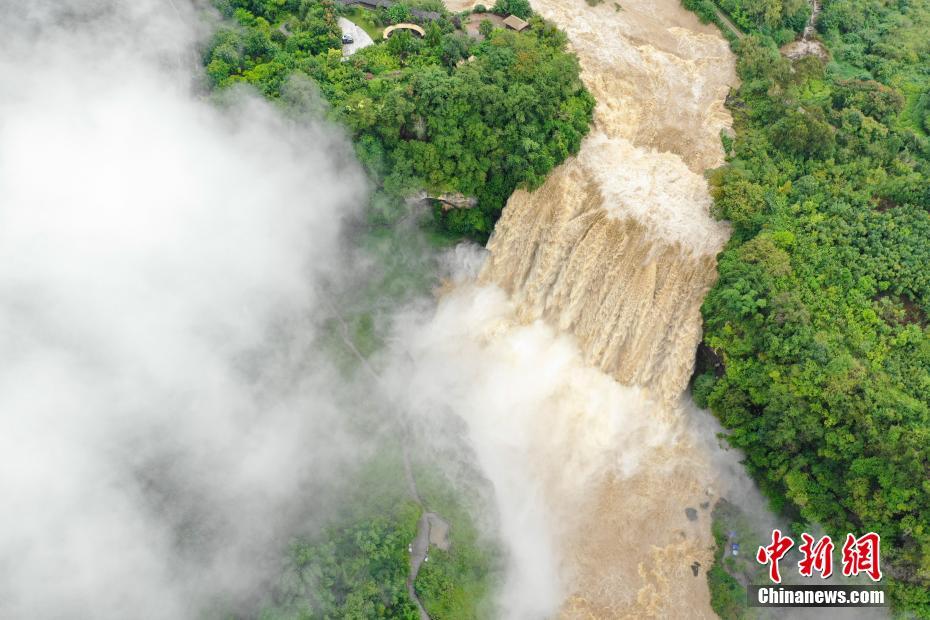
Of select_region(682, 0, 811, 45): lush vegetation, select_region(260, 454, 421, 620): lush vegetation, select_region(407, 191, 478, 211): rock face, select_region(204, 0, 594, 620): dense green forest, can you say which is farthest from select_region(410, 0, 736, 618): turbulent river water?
select_region(260, 454, 421, 620): lush vegetation

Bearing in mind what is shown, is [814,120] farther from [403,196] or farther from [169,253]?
[169,253]

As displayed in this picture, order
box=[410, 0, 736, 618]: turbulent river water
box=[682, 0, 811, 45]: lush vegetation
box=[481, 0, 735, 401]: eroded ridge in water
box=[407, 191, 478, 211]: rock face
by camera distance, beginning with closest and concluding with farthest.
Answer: box=[410, 0, 736, 618]: turbulent river water < box=[481, 0, 735, 401]: eroded ridge in water < box=[407, 191, 478, 211]: rock face < box=[682, 0, 811, 45]: lush vegetation

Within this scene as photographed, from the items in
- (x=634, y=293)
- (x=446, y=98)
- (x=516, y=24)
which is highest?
(x=516, y=24)

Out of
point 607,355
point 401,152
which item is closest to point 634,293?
point 607,355

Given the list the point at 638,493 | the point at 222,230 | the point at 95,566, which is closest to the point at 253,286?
the point at 222,230

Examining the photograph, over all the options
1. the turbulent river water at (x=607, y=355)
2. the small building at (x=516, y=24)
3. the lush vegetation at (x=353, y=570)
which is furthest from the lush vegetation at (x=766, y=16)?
the lush vegetation at (x=353, y=570)

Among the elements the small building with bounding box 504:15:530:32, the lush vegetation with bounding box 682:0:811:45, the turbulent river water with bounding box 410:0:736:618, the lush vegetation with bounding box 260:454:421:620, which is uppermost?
the lush vegetation with bounding box 682:0:811:45

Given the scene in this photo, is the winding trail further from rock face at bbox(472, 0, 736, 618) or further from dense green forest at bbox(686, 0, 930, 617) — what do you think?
dense green forest at bbox(686, 0, 930, 617)

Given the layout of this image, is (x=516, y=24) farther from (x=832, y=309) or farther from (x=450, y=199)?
(x=832, y=309)
